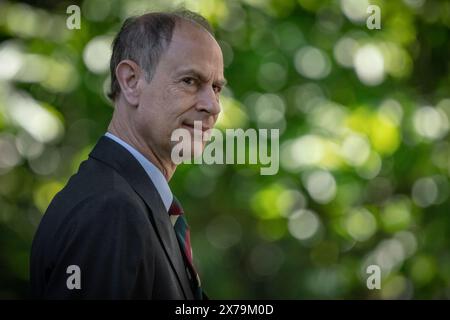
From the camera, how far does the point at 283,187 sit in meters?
3.44

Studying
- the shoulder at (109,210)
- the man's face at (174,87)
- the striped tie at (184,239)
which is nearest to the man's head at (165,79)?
the man's face at (174,87)

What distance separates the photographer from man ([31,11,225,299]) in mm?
1253

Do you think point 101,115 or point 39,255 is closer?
point 39,255

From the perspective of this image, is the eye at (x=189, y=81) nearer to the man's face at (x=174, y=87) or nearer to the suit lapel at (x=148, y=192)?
the man's face at (x=174, y=87)

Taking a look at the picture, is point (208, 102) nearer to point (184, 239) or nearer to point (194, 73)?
point (194, 73)

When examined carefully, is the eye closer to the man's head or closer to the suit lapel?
the man's head

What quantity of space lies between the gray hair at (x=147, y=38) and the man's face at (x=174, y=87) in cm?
1

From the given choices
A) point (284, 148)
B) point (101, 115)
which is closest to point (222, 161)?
point (284, 148)

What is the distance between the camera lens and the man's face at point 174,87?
155 cm

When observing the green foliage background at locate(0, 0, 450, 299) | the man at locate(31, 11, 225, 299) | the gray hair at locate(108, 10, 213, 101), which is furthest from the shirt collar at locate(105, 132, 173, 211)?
the green foliage background at locate(0, 0, 450, 299)

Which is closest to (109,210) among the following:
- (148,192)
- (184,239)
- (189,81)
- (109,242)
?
(109,242)
